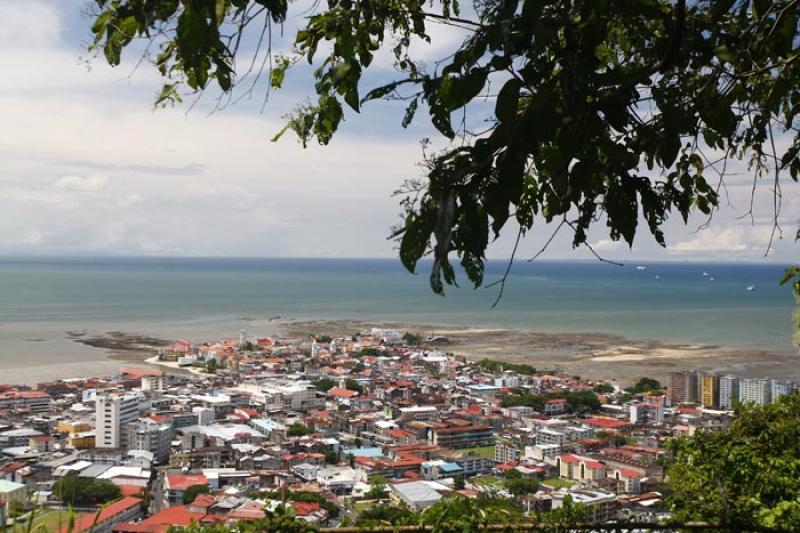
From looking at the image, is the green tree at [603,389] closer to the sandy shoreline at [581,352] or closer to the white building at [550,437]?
the sandy shoreline at [581,352]

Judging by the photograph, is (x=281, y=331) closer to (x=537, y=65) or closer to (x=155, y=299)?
(x=155, y=299)

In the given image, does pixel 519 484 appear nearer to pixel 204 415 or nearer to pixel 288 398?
pixel 204 415

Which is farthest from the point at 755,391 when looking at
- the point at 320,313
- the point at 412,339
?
the point at 320,313

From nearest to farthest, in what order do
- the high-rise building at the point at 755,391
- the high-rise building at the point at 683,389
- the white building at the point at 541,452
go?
the white building at the point at 541,452
the high-rise building at the point at 755,391
the high-rise building at the point at 683,389

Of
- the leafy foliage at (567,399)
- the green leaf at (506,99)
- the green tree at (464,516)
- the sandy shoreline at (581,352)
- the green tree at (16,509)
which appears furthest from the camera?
the sandy shoreline at (581,352)

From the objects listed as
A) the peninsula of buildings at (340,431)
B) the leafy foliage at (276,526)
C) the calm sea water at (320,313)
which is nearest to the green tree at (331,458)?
the peninsula of buildings at (340,431)

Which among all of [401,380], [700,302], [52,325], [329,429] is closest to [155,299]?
[52,325]
